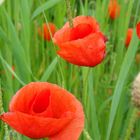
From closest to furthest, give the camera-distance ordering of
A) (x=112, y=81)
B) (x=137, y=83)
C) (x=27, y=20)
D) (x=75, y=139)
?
1. (x=75, y=139)
2. (x=137, y=83)
3. (x=27, y=20)
4. (x=112, y=81)

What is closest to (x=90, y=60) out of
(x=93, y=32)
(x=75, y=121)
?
(x=93, y=32)

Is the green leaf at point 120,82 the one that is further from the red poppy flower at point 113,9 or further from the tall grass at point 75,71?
the red poppy flower at point 113,9

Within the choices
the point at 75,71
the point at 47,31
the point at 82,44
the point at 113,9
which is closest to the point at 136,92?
the point at 82,44

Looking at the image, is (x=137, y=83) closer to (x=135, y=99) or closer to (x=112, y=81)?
(x=135, y=99)

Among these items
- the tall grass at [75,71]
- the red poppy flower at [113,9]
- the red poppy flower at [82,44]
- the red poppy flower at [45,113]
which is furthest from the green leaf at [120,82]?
the red poppy flower at [113,9]

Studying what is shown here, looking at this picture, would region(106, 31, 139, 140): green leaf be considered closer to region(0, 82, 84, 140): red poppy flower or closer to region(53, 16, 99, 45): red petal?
region(53, 16, 99, 45): red petal

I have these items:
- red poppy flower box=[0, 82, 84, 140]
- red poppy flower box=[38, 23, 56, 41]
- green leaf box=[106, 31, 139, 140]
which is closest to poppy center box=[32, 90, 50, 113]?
red poppy flower box=[0, 82, 84, 140]

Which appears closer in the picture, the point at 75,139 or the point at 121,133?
the point at 75,139
